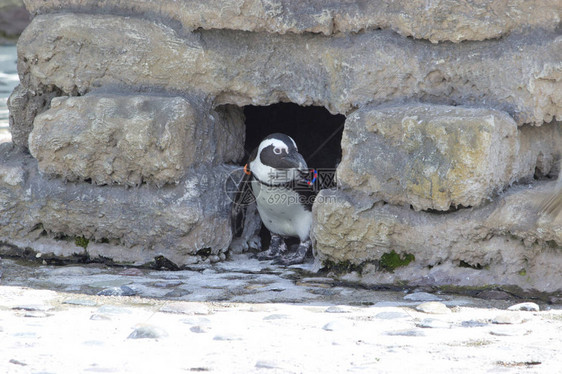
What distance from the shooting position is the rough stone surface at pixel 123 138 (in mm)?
4176

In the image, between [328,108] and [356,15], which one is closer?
[356,15]

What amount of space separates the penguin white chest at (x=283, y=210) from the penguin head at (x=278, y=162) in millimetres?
68

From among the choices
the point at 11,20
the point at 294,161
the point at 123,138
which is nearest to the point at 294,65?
the point at 294,161

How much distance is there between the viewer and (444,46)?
12.5 feet

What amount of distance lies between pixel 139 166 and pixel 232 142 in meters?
0.64

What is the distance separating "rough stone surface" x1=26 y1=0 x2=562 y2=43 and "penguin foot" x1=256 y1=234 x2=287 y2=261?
1253 mm

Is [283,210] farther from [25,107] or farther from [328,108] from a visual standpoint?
[25,107]

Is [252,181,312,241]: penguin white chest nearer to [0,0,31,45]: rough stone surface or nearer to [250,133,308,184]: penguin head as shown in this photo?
[250,133,308,184]: penguin head

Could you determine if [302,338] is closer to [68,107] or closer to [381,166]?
[381,166]

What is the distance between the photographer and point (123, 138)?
13.8 feet

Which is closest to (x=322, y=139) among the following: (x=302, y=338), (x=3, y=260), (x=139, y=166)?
(x=139, y=166)

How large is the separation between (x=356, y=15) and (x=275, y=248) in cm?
148

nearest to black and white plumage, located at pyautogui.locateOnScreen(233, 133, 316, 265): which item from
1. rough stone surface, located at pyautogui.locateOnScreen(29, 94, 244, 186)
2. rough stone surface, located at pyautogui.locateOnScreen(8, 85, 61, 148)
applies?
rough stone surface, located at pyautogui.locateOnScreen(29, 94, 244, 186)

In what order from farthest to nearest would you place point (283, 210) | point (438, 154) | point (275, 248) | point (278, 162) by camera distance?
point (275, 248) → point (283, 210) → point (278, 162) → point (438, 154)
